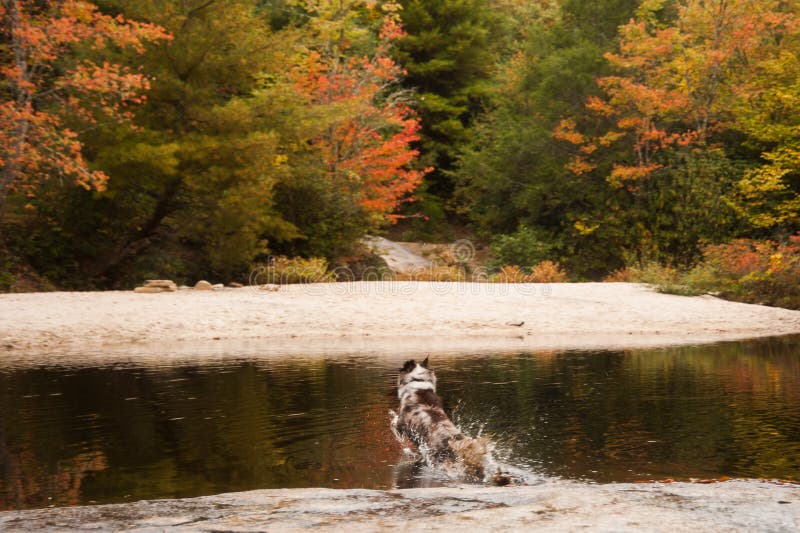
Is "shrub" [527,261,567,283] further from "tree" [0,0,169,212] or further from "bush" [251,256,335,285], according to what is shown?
"tree" [0,0,169,212]

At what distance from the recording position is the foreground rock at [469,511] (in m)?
3.68

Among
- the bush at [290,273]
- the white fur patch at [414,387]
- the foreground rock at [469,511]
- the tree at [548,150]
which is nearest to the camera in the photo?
the foreground rock at [469,511]

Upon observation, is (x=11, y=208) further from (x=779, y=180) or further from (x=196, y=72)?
(x=779, y=180)

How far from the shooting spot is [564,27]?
95.5 ft

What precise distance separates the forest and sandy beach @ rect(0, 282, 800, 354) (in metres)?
2.44

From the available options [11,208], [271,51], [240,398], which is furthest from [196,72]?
[240,398]

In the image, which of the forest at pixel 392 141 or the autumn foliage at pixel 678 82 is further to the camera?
the autumn foliage at pixel 678 82

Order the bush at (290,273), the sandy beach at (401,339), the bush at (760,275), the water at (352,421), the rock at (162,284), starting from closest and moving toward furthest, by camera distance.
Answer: the sandy beach at (401,339), the water at (352,421), the rock at (162,284), the bush at (760,275), the bush at (290,273)

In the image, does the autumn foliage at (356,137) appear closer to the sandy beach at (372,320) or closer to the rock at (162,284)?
the sandy beach at (372,320)

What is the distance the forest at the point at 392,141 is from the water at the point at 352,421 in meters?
7.42

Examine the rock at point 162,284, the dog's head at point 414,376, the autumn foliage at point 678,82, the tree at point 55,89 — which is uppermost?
the autumn foliage at point 678,82

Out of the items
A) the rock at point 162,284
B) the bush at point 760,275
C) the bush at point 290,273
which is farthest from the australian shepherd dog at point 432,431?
the bush at point 760,275

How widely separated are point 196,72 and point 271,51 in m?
1.92

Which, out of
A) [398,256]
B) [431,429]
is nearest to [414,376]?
[431,429]
